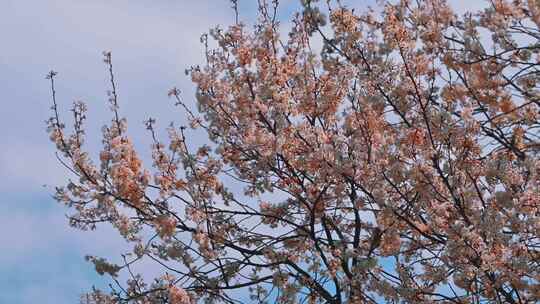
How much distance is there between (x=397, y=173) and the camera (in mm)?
6793

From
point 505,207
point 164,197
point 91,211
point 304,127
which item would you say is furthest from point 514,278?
point 91,211

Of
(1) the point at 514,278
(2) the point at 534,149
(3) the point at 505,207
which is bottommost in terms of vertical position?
(1) the point at 514,278

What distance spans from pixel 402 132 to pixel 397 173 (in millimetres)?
704

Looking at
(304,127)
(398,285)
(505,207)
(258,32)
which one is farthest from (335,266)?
(258,32)

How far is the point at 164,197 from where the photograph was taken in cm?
810

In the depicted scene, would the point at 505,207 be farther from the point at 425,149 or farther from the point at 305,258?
the point at 305,258

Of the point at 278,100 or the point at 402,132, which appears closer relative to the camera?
the point at 402,132

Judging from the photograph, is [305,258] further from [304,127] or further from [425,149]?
[425,149]

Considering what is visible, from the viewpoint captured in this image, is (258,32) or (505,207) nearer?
(505,207)

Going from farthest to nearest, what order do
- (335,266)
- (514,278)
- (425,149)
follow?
(335,266)
(425,149)
(514,278)

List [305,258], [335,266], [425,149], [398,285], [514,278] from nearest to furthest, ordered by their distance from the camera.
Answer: [514,278] < [425,149] < [398,285] < [335,266] < [305,258]

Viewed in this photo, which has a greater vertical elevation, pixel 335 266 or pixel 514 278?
pixel 335 266

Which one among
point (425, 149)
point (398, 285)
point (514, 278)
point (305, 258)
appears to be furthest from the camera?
point (305, 258)

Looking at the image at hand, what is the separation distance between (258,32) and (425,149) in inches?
123
